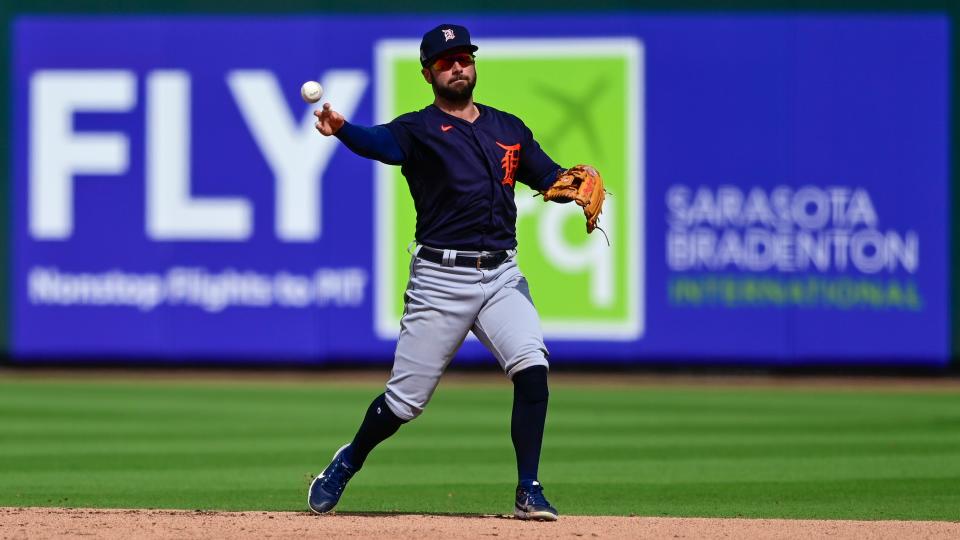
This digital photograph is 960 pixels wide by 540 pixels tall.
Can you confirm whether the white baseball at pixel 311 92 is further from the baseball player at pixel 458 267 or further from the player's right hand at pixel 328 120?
the baseball player at pixel 458 267

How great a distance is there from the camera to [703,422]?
1146cm

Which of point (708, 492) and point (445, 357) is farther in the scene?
point (708, 492)

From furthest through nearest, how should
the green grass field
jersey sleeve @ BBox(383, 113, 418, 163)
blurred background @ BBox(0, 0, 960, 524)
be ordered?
blurred background @ BBox(0, 0, 960, 524)
the green grass field
jersey sleeve @ BBox(383, 113, 418, 163)

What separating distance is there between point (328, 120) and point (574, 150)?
32.4 feet

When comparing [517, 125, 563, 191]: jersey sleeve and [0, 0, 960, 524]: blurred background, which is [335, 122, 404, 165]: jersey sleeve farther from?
[0, 0, 960, 524]: blurred background

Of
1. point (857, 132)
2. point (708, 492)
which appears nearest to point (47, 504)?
point (708, 492)

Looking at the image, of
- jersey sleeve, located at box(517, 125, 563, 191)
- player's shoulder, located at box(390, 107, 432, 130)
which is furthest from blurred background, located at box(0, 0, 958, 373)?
player's shoulder, located at box(390, 107, 432, 130)

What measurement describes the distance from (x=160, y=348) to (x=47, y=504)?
879cm

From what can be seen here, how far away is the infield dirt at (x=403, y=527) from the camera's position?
5527 mm

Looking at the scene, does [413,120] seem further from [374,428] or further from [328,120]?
[374,428]

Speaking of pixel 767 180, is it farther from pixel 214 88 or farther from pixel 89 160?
pixel 89 160

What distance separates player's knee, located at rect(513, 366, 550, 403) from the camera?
588 centimetres

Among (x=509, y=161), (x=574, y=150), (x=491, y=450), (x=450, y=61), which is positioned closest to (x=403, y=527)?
(x=509, y=161)

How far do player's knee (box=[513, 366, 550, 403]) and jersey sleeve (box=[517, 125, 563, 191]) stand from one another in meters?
0.68
